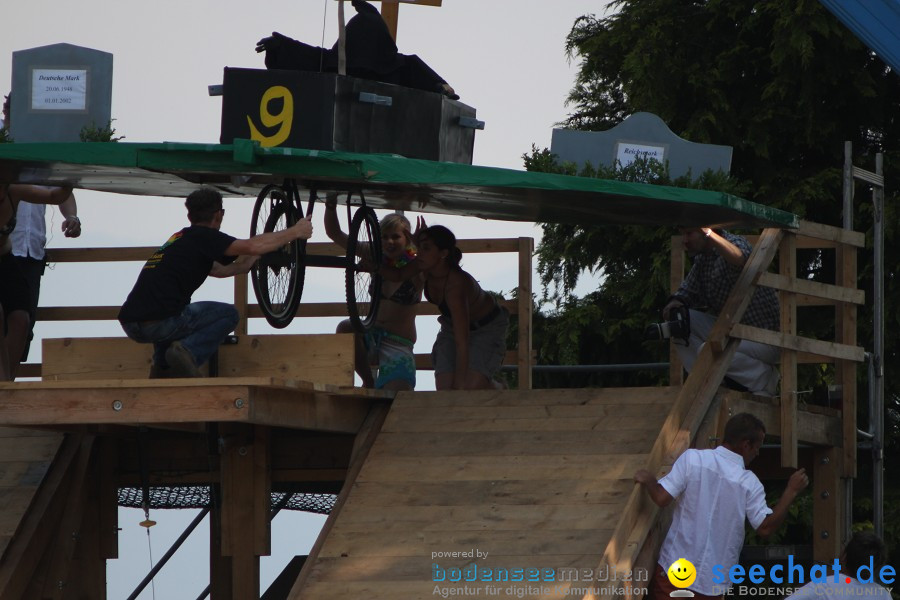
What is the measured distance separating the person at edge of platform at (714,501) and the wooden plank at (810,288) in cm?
168

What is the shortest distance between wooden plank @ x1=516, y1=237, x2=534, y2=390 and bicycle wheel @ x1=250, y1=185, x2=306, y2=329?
2.01 meters

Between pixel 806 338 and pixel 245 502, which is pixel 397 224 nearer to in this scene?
pixel 245 502

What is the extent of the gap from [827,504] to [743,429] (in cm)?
285

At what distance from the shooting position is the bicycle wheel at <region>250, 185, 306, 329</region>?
30.9 feet

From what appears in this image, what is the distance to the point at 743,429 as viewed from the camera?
7.84 metres

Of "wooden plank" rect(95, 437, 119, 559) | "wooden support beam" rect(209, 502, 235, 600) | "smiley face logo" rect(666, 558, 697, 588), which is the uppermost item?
"smiley face logo" rect(666, 558, 697, 588)

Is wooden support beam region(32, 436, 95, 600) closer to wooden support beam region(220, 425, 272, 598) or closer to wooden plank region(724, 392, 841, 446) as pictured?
wooden support beam region(220, 425, 272, 598)

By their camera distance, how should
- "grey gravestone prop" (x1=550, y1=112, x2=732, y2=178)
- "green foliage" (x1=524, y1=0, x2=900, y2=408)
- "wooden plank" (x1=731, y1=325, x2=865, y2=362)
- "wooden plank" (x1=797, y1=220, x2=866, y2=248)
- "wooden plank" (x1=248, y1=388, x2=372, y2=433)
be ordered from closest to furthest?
"wooden plank" (x1=248, y1=388, x2=372, y2=433)
"wooden plank" (x1=731, y1=325, x2=865, y2=362)
"wooden plank" (x1=797, y1=220, x2=866, y2=248)
"grey gravestone prop" (x1=550, y1=112, x2=732, y2=178)
"green foliage" (x1=524, y1=0, x2=900, y2=408)

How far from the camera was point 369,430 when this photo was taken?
9.38 meters

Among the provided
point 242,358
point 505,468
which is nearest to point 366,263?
point 242,358

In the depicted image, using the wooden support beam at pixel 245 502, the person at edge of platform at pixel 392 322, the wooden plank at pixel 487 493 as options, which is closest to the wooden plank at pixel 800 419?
the wooden plank at pixel 487 493

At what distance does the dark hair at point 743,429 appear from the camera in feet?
25.7

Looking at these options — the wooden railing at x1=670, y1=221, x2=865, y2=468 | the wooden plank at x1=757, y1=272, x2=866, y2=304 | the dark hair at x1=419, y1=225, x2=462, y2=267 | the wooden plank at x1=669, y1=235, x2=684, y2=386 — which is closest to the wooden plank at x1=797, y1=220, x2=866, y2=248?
the wooden railing at x1=670, y1=221, x2=865, y2=468

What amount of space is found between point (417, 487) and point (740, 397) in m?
1.93
